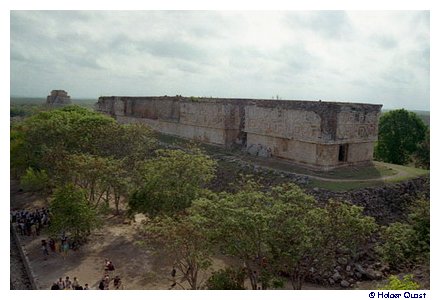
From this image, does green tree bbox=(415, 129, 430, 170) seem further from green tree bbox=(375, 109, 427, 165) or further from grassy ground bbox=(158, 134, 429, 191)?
grassy ground bbox=(158, 134, 429, 191)

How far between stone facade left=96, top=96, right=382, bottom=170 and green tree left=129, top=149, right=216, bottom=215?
6.73 m

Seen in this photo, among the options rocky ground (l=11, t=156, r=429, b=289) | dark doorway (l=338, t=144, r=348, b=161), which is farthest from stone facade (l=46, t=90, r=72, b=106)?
dark doorway (l=338, t=144, r=348, b=161)

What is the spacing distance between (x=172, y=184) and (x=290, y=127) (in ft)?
27.5

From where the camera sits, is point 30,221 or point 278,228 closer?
point 278,228

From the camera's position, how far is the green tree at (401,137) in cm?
2728

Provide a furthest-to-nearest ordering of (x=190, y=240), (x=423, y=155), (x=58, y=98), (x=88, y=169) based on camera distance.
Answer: (x=58, y=98) → (x=423, y=155) → (x=88, y=169) → (x=190, y=240)

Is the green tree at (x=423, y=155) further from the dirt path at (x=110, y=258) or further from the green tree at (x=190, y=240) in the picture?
the green tree at (x=190, y=240)

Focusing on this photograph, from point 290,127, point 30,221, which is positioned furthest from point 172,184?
point 290,127

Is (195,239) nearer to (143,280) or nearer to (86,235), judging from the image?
(143,280)

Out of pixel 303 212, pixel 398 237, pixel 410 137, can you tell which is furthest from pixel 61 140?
pixel 410 137

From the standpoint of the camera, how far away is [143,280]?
12.6 meters

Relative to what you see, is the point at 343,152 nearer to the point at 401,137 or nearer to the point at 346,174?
the point at 346,174

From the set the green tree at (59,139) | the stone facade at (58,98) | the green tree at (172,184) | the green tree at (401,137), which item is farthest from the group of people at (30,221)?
the stone facade at (58,98)

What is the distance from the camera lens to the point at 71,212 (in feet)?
46.3
